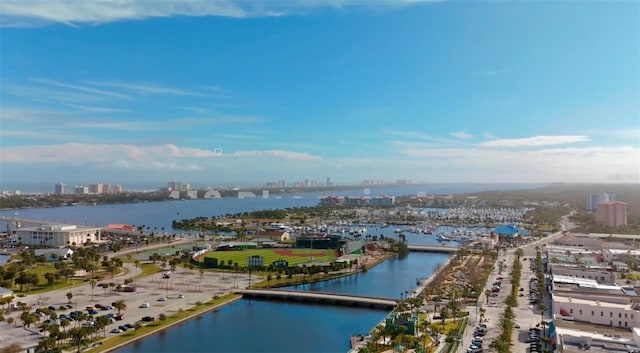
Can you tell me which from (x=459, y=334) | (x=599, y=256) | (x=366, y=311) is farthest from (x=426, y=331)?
(x=599, y=256)

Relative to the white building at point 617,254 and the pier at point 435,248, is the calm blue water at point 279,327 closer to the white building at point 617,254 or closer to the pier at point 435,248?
the pier at point 435,248

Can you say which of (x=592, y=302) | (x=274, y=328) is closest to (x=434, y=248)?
(x=592, y=302)

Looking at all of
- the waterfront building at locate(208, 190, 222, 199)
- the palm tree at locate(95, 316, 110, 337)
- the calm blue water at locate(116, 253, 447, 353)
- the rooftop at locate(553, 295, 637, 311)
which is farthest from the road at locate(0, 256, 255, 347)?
the waterfront building at locate(208, 190, 222, 199)

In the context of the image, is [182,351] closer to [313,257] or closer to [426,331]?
[426,331]

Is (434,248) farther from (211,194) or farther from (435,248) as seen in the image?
(211,194)

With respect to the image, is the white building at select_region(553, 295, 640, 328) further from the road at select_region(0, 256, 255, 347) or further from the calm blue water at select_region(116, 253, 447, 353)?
the road at select_region(0, 256, 255, 347)
